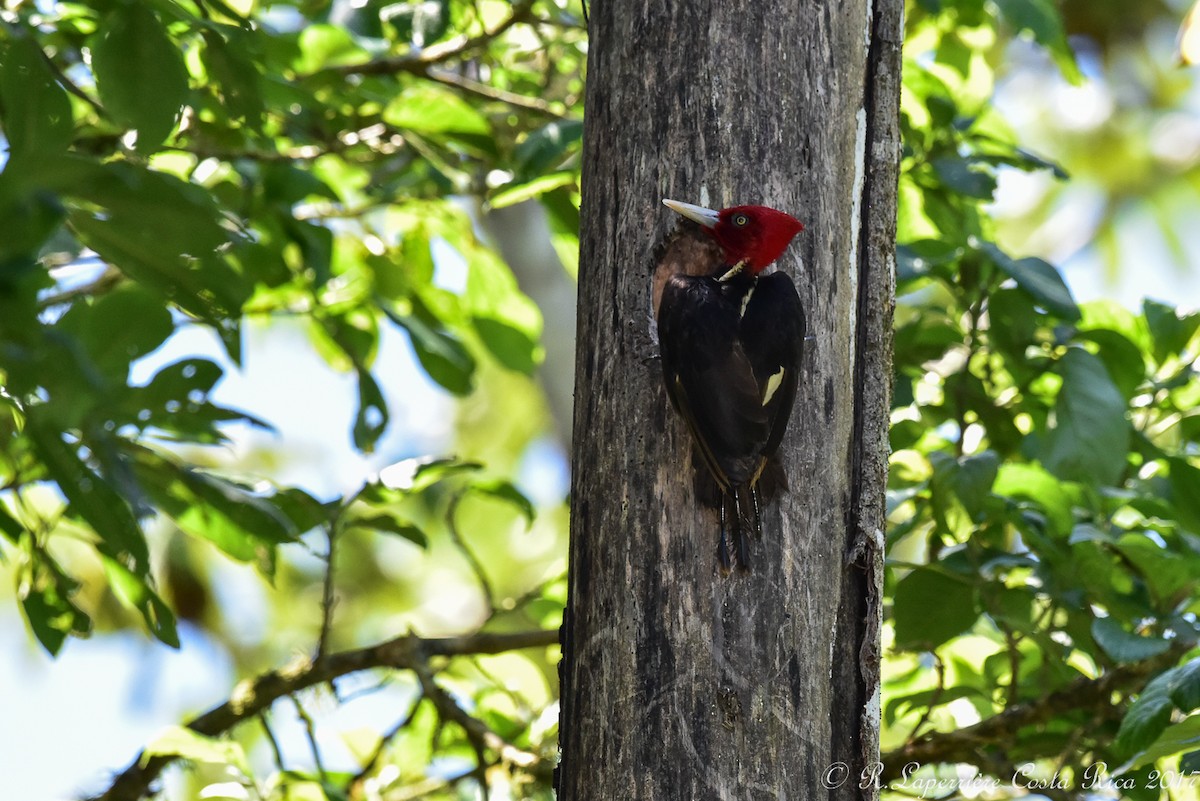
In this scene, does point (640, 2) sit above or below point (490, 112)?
below

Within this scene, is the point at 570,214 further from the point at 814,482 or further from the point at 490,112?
the point at 814,482

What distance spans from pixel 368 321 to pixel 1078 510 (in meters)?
1.82

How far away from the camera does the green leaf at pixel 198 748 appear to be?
8.40 feet

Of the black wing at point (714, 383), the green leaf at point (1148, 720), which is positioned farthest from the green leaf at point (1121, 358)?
the black wing at point (714, 383)

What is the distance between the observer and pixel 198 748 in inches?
101

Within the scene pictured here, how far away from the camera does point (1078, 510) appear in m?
2.54

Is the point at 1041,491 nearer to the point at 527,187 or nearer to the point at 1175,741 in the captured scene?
the point at 1175,741

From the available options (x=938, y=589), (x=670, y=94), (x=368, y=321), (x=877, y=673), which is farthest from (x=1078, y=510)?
(x=368, y=321)

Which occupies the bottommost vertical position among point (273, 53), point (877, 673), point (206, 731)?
point (206, 731)

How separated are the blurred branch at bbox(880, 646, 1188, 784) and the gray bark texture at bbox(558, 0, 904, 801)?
83 cm

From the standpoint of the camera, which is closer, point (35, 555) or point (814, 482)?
point (814, 482)

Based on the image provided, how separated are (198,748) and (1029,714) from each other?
5.43 ft

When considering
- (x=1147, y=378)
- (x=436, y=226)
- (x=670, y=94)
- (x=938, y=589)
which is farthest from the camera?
(x=436, y=226)

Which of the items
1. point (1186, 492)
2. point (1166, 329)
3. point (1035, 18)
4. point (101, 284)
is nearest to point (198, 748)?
point (101, 284)
